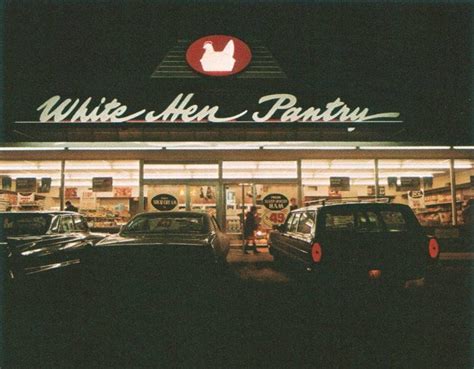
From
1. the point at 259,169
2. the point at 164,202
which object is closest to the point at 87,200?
the point at 164,202

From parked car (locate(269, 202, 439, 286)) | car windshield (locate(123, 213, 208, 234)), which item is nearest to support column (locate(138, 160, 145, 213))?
car windshield (locate(123, 213, 208, 234))

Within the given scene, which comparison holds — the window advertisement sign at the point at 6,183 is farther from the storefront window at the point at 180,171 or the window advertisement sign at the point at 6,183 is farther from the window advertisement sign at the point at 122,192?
the storefront window at the point at 180,171

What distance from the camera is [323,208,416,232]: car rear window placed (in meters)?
6.34

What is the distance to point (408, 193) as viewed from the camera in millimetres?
14375

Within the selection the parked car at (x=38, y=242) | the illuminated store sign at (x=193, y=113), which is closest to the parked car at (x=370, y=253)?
the parked car at (x=38, y=242)

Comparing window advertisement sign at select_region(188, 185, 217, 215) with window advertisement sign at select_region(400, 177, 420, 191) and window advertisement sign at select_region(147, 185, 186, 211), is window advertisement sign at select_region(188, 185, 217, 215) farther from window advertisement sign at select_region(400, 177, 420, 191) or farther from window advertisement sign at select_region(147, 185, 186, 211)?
window advertisement sign at select_region(400, 177, 420, 191)

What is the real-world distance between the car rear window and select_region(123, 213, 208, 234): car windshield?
2261 millimetres

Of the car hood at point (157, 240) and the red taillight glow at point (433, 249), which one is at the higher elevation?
the car hood at point (157, 240)

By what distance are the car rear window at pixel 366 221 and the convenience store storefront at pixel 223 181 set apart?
21.3ft

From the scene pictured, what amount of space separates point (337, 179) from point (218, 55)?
259 inches

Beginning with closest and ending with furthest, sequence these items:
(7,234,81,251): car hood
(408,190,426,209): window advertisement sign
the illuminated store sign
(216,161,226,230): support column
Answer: (7,234,81,251): car hood, the illuminated store sign, (216,161,226,230): support column, (408,190,426,209): window advertisement sign

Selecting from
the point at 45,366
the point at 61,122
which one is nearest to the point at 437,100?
the point at 61,122

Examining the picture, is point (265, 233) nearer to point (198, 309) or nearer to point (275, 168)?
point (275, 168)

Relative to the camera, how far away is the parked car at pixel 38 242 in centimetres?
555
